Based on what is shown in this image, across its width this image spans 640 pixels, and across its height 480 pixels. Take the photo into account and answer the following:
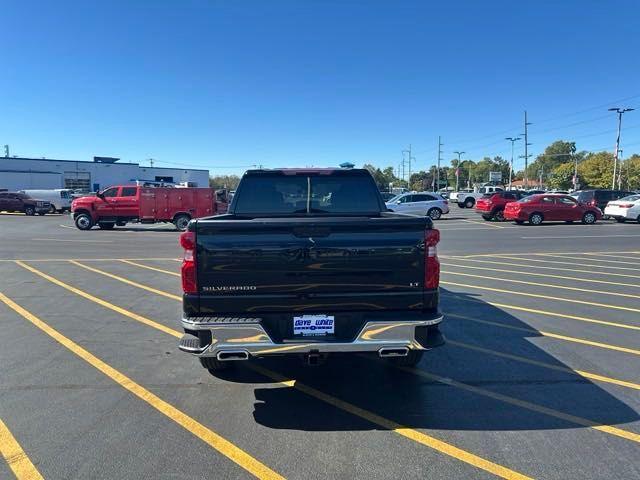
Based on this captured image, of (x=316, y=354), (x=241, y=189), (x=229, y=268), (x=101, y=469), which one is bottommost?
(x=101, y=469)

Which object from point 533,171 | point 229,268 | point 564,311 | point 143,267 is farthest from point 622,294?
point 533,171

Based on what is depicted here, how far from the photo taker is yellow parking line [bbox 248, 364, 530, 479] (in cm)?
310

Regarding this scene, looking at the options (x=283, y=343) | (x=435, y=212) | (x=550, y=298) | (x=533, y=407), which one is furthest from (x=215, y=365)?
(x=435, y=212)

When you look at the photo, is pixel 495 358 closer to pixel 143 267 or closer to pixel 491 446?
pixel 491 446

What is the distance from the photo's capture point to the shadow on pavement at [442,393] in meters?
3.75

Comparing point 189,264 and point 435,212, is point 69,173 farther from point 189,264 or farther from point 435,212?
point 189,264

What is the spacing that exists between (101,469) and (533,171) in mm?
217427

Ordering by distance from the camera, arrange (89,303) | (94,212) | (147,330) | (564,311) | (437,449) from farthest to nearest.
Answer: (94,212) → (89,303) → (564,311) → (147,330) → (437,449)

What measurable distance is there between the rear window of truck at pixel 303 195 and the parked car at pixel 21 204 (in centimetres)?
3651

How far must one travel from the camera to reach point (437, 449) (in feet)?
10.9

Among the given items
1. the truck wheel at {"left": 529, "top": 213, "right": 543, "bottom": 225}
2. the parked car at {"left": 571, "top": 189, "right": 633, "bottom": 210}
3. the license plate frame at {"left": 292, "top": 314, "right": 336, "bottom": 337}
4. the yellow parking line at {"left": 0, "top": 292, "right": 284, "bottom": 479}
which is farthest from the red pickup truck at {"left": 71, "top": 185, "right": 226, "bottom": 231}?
the parked car at {"left": 571, "top": 189, "right": 633, "bottom": 210}

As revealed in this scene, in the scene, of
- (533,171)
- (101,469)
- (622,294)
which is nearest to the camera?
(101,469)

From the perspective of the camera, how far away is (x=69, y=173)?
70812 mm

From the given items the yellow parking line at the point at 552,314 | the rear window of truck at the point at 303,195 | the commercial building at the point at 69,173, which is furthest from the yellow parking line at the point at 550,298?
the commercial building at the point at 69,173
